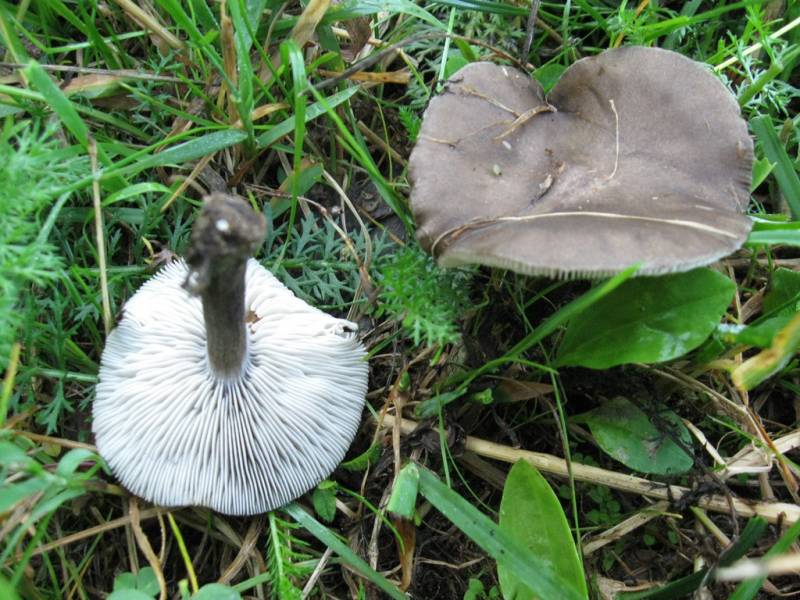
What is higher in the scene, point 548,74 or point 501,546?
point 548,74

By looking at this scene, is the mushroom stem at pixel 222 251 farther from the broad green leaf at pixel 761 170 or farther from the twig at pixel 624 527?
the broad green leaf at pixel 761 170

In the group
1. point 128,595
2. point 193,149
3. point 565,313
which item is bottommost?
Result: point 128,595

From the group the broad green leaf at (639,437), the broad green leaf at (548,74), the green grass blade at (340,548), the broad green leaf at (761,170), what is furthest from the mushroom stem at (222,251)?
the broad green leaf at (761,170)

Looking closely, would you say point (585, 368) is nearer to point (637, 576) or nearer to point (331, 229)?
point (637, 576)

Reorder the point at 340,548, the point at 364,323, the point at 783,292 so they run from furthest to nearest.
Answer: the point at 364,323 < the point at 783,292 < the point at 340,548

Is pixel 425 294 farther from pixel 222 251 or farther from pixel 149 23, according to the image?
pixel 149 23

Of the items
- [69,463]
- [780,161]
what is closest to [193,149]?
[69,463]

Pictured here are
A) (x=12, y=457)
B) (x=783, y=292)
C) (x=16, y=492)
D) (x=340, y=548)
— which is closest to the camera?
(x=16, y=492)

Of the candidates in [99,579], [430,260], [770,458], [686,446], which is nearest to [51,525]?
[99,579]
